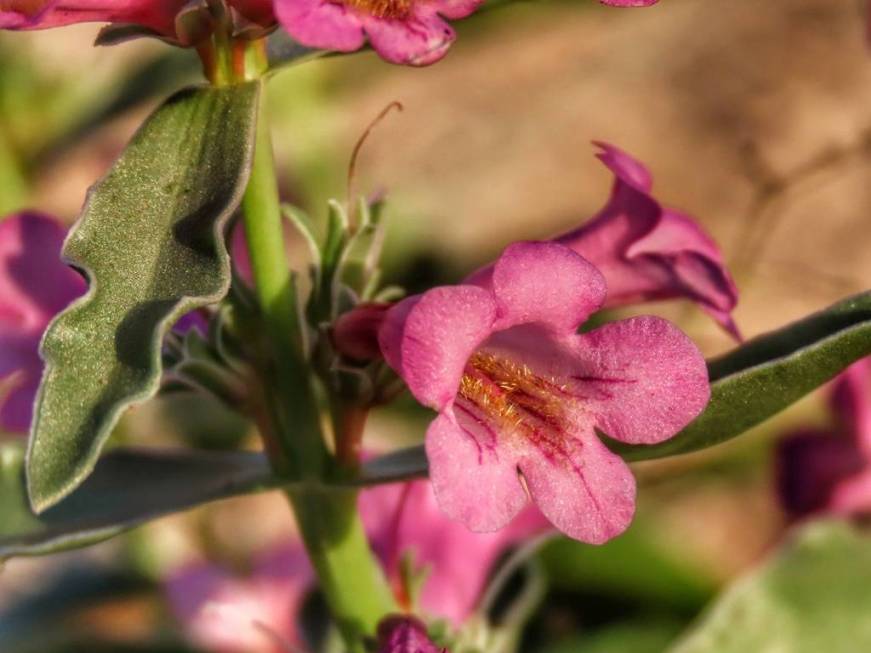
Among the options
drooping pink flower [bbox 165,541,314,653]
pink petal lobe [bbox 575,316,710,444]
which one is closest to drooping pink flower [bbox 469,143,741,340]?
pink petal lobe [bbox 575,316,710,444]

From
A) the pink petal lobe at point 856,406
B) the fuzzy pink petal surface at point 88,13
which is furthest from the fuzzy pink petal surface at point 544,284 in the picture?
the pink petal lobe at point 856,406

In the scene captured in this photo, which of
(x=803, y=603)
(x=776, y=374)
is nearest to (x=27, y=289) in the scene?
(x=776, y=374)

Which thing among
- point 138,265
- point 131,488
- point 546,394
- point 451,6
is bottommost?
point 131,488

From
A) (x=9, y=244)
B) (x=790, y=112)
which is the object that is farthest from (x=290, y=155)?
(x=9, y=244)

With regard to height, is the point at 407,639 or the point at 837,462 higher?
the point at 407,639

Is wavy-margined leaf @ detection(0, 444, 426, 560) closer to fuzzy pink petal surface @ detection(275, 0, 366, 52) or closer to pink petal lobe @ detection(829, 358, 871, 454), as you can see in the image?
fuzzy pink petal surface @ detection(275, 0, 366, 52)

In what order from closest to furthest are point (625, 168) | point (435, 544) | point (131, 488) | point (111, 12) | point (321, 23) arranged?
point (321, 23)
point (111, 12)
point (625, 168)
point (131, 488)
point (435, 544)

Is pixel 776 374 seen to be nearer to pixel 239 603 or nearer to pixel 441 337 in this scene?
pixel 441 337
